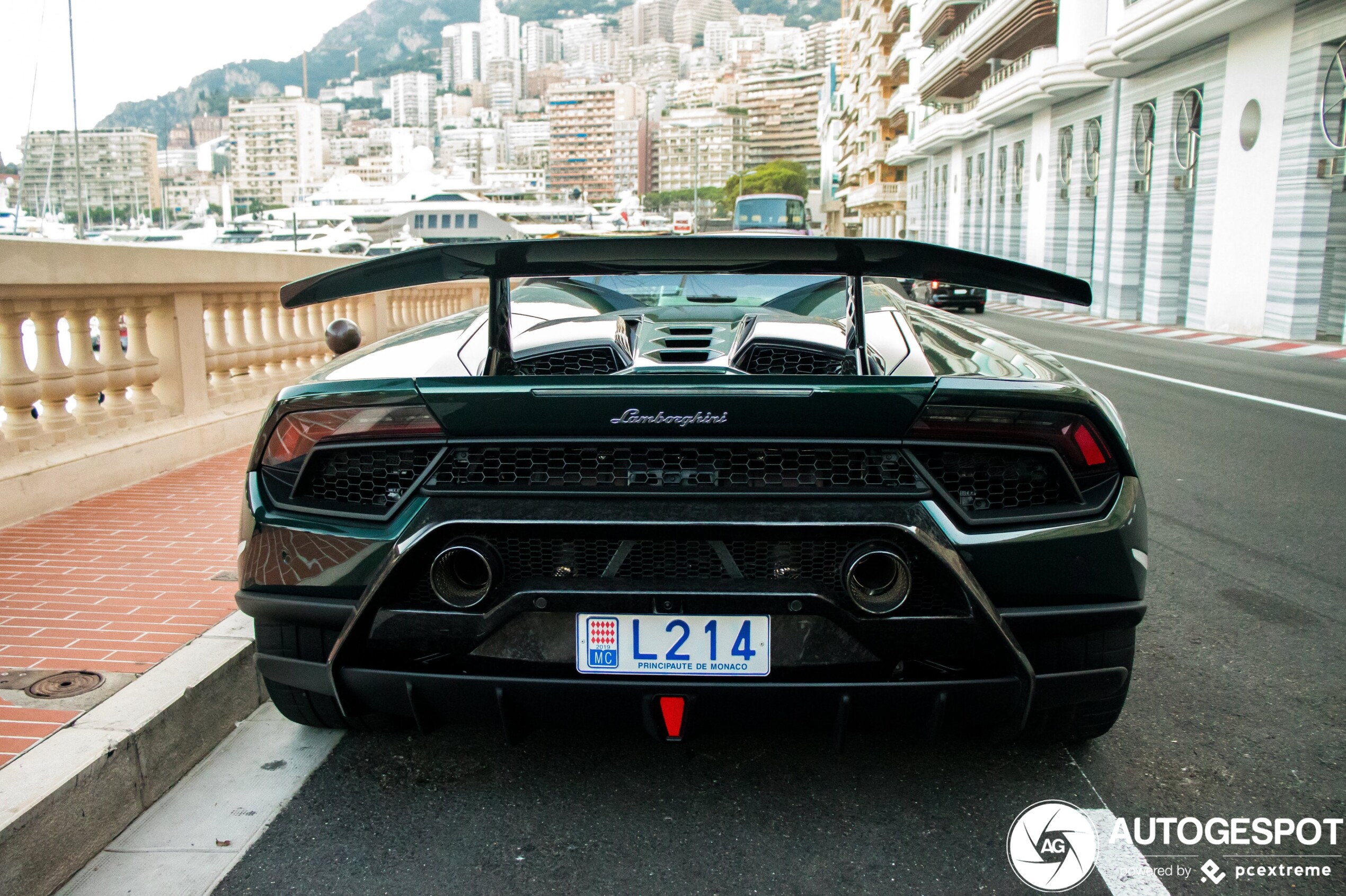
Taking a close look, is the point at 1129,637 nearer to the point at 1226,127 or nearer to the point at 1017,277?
the point at 1017,277

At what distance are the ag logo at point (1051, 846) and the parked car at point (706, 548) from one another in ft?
0.79

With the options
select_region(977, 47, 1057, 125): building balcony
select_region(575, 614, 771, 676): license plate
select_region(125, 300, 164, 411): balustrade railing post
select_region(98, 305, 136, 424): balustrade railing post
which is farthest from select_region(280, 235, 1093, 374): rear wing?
select_region(977, 47, 1057, 125): building balcony

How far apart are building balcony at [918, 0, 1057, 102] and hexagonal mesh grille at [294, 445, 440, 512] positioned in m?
33.8

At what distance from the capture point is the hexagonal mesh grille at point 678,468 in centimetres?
229

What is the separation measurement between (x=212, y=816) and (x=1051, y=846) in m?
1.97

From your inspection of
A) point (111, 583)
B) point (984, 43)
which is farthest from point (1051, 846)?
point (984, 43)

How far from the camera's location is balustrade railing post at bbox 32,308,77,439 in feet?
17.5

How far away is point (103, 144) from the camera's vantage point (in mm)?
78375

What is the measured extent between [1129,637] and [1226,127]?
22467mm

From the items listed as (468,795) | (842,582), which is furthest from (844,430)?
(468,795)

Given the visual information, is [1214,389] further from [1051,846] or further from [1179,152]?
[1179,152]

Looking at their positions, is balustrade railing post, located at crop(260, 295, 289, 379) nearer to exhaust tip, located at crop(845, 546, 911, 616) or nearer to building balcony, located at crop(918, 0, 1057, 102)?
exhaust tip, located at crop(845, 546, 911, 616)

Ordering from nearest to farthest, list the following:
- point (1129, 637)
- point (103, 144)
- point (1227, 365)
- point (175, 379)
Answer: point (1129, 637), point (175, 379), point (1227, 365), point (103, 144)

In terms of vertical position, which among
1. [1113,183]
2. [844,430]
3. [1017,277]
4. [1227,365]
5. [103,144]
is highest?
[103,144]
